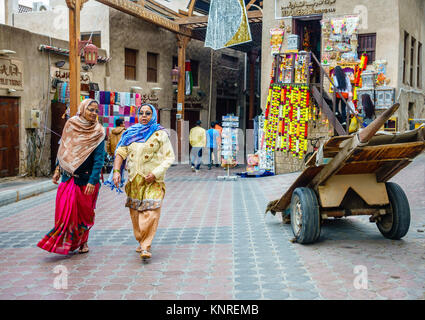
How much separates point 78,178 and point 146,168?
0.84m

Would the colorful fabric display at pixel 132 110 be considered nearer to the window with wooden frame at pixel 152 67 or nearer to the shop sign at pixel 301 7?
the window with wooden frame at pixel 152 67

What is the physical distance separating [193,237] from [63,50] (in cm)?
1067

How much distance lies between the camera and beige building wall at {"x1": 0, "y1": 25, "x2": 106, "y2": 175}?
44.6 ft

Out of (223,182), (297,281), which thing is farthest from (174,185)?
(297,281)

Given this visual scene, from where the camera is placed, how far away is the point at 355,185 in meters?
5.96

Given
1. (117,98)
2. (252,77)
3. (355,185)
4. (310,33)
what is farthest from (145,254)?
(252,77)

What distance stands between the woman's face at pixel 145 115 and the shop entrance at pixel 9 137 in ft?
Answer: 29.5

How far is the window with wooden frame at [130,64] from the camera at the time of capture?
777 inches

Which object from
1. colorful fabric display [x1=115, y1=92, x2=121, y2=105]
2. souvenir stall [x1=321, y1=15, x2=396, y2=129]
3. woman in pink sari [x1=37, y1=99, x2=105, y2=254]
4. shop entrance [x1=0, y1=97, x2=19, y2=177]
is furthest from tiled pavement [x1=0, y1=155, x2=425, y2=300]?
colorful fabric display [x1=115, y1=92, x2=121, y2=105]

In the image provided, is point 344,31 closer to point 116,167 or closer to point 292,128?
point 292,128

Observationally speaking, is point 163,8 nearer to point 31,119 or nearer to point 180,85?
point 180,85

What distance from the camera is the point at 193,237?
6770mm

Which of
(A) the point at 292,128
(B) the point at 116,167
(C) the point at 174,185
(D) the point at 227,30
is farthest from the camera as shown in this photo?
(D) the point at 227,30

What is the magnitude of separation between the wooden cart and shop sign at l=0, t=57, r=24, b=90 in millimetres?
9727
